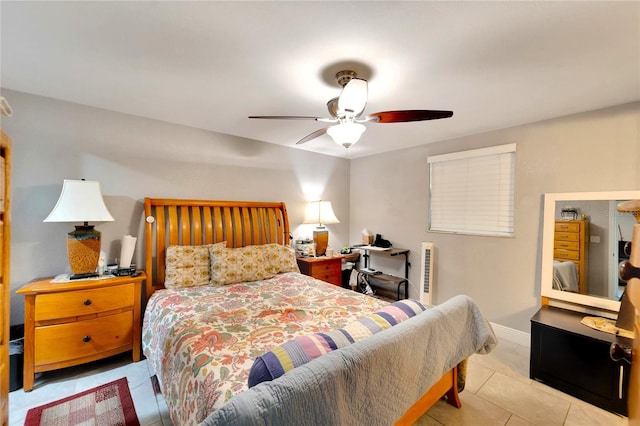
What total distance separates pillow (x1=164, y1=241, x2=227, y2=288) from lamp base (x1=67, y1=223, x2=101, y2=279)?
1.85 feet

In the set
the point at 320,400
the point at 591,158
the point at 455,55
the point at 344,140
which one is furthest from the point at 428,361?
the point at 591,158

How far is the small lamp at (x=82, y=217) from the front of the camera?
2148 millimetres

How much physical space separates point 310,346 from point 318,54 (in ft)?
5.43

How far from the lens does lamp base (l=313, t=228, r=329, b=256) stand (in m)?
3.90

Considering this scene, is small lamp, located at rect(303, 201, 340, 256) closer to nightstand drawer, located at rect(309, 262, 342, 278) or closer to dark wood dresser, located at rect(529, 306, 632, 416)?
nightstand drawer, located at rect(309, 262, 342, 278)

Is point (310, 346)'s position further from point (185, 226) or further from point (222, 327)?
point (185, 226)

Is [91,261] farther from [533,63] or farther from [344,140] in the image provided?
[533,63]

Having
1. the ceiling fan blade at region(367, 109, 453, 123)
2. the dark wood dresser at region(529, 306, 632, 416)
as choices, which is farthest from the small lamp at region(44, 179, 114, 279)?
the dark wood dresser at region(529, 306, 632, 416)

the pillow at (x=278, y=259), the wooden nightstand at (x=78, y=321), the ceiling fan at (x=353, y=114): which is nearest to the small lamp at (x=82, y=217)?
the wooden nightstand at (x=78, y=321)

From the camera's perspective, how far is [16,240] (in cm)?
223

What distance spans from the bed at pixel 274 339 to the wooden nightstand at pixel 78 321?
31cm

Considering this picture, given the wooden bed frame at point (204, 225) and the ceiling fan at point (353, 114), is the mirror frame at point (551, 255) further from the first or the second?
the wooden bed frame at point (204, 225)

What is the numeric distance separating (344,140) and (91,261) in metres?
2.42

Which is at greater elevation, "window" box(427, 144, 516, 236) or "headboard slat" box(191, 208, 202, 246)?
"window" box(427, 144, 516, 236)
